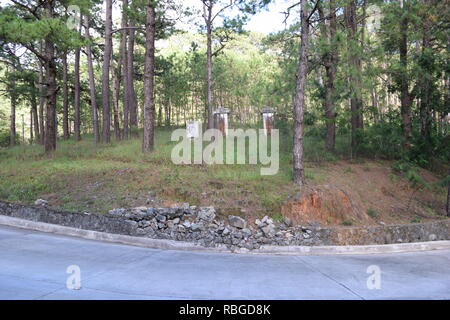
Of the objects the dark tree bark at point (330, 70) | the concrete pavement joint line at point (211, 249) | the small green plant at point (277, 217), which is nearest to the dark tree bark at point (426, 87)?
the dark tree bark at point (330, 70)

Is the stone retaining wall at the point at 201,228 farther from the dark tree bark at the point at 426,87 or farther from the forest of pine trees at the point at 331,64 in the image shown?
the dark tree bark at the point at 426,87

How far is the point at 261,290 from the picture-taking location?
526 cm

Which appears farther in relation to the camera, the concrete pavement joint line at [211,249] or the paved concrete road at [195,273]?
the concrete pavement joint line at [211,249]

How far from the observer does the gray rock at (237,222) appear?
8.96 metres

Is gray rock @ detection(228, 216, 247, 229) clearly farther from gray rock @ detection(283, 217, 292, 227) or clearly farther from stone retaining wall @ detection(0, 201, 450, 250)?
gray rock @ detection(283, 217, 292, 227)

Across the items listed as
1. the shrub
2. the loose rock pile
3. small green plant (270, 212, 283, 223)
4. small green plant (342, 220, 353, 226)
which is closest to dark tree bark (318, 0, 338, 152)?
small green plant (342, 220, 353, 226)

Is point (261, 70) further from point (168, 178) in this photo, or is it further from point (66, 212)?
point (66, 212)

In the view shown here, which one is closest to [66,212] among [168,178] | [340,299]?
[168,178]

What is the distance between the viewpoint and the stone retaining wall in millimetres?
8570

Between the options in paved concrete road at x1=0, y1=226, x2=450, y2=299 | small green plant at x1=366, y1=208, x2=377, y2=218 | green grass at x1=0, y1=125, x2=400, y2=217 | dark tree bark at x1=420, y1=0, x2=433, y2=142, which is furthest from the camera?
dark tree bark at x1=420, y1=0, x2=433, y2=142

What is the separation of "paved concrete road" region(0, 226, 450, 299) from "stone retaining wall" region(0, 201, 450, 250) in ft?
2.54

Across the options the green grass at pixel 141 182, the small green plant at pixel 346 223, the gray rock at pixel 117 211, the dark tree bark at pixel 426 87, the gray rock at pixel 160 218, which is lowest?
the small green plant at pixel 346 223

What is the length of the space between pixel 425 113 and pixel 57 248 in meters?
14.7

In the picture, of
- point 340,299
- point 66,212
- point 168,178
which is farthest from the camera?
point 168,178
